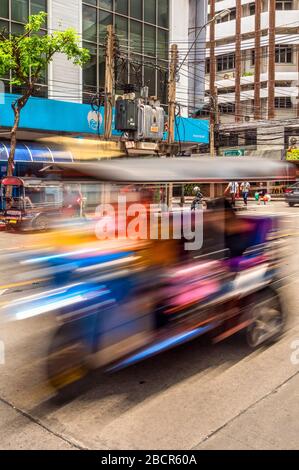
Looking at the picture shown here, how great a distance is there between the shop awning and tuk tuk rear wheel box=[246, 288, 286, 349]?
15.8 meters

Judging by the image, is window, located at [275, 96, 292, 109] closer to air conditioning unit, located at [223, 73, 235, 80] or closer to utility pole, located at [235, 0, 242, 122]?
utility pole, located at [235, 0, 242, 122]

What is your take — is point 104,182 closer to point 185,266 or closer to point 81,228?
point 81,228

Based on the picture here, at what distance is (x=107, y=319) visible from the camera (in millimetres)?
3877

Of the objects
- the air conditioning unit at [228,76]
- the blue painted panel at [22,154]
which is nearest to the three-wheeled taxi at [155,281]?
the blue painted panel at [22,154]

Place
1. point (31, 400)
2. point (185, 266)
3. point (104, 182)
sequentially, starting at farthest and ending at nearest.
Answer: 1. point (185, 266)
2. point (104, 182)
3. point (31, 400)

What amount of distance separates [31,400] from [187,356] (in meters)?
1.58

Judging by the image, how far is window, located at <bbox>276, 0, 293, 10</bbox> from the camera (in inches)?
1834

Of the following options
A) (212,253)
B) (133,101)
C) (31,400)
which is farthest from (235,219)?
(133,101)

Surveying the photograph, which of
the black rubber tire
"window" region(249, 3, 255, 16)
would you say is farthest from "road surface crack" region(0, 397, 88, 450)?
"window" region(249, 3, 255, 16)

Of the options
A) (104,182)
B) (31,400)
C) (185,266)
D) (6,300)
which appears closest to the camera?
(31,400)

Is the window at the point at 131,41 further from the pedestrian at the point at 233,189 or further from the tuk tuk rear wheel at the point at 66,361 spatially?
the tuk tuk rear wheel at the point at 66,361

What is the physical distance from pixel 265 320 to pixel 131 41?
22.7 meters

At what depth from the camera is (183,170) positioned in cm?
446

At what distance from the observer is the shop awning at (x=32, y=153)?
774 inches
